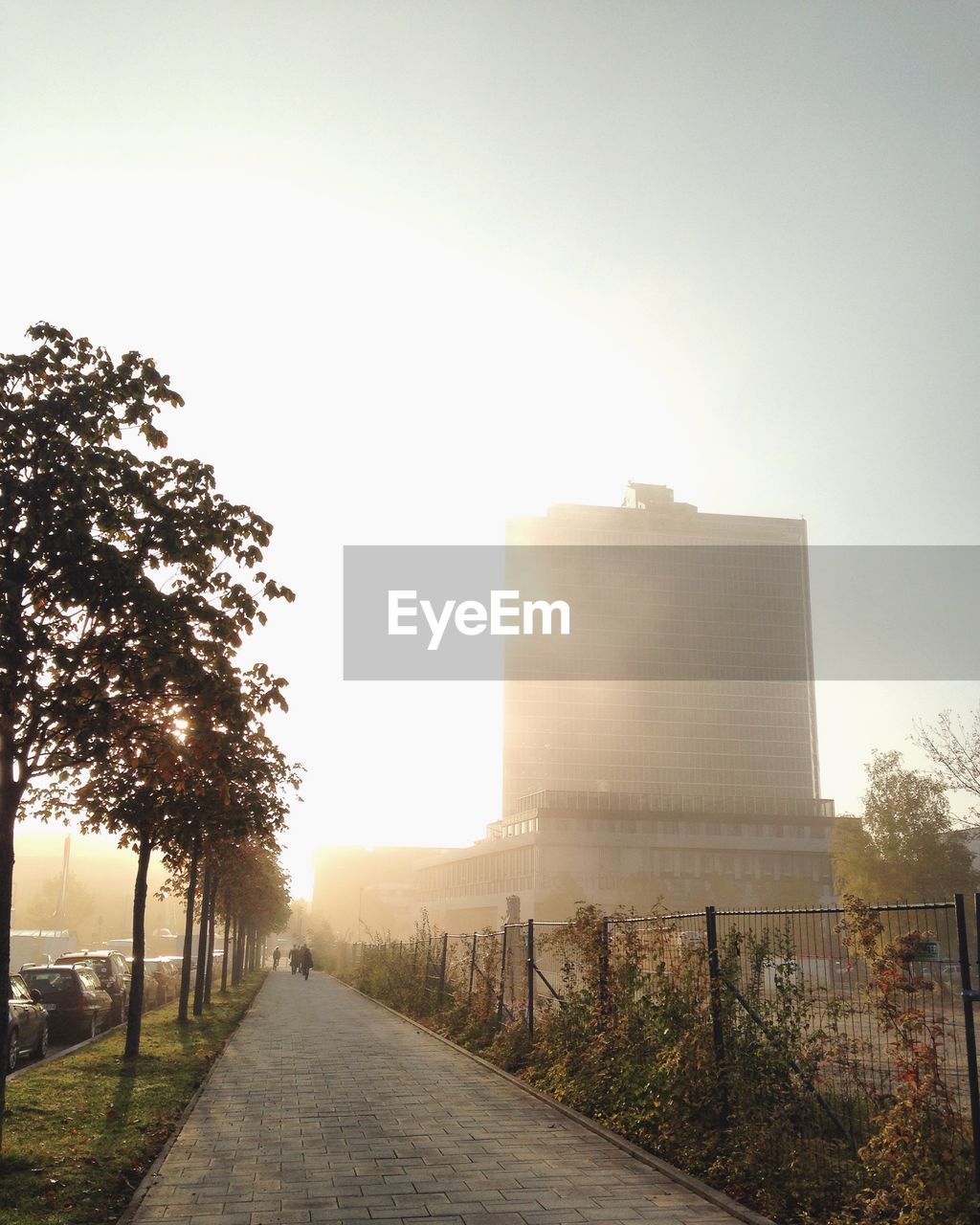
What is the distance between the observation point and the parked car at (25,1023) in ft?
51.9

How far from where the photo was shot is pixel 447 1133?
10.1m

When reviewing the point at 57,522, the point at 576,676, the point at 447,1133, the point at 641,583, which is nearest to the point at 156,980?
the point at 447,1133

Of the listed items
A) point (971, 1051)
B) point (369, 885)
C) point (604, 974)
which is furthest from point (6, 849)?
point (369, 885)

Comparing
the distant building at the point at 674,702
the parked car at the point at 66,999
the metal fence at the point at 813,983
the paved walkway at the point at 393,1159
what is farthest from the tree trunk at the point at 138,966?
the distant building at the point at 674,702

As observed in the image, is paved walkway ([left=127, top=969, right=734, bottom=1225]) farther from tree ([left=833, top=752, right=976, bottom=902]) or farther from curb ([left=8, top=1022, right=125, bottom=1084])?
tree ([left=833, top=752, right=976, bottom=902])

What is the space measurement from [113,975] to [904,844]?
146 ft

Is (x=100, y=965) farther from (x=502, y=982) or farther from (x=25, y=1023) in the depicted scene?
(x=502, y=982)

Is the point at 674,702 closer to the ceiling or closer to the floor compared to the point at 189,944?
closer to the ceiling

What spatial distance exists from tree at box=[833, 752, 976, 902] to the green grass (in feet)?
156

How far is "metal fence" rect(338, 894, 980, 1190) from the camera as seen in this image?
703cm

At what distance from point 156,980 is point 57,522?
26.4m

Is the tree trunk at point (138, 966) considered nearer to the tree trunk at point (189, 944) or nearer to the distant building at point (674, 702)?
the tree trunk at point (189, 944)

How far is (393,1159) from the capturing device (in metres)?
8.91

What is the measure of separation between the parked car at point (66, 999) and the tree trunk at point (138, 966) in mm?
4623
